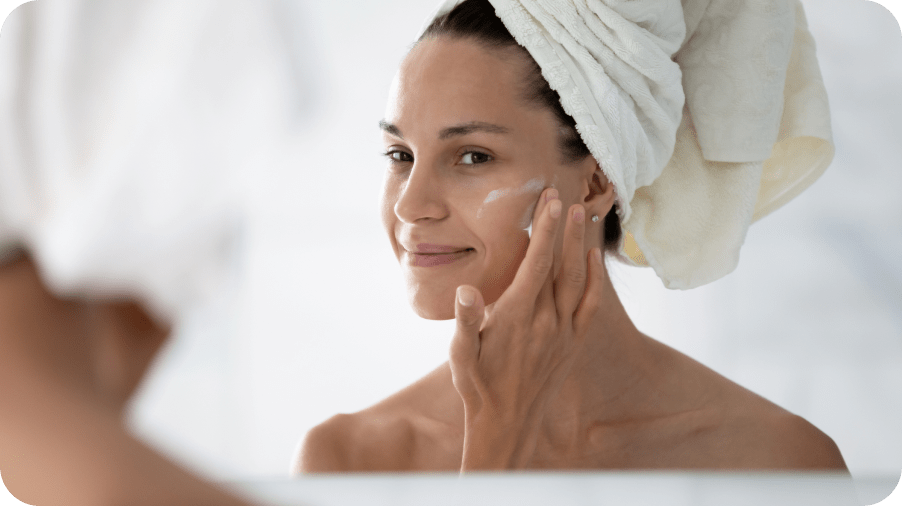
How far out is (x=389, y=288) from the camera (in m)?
0.88

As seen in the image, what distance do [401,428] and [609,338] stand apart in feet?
0.94

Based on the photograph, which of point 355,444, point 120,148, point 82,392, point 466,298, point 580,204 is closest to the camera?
point 82,392

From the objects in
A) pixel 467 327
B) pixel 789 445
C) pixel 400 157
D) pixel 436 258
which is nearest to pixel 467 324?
pixel 467 327

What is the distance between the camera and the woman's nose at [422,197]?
0.72m

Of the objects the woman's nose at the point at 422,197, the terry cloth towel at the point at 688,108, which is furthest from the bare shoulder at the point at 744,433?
the woman's nose at the point at 422,197

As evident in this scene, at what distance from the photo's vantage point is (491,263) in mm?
737

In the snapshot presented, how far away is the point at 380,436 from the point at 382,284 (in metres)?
0.20

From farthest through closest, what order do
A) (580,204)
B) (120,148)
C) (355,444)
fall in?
(355,444) < (580,204) < (120,148)

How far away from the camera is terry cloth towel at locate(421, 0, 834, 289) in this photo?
71 cm

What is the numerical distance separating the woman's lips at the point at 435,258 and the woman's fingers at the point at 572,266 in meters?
0.10

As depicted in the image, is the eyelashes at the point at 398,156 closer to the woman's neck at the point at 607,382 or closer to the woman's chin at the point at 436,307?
the woman's chin at the point at 436,307

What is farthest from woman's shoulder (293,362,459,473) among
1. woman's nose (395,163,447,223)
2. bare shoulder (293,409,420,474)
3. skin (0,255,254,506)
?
skin (0,255,254,506)

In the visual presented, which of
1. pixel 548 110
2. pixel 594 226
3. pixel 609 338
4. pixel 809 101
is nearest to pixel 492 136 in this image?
pixel 548 110

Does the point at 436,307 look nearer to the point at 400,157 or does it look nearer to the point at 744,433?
the point at 400,157
